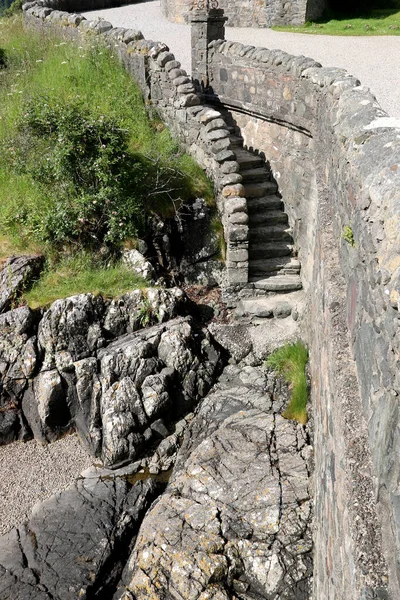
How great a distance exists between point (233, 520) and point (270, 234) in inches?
226

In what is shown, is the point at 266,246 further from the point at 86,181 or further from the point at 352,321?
the point at 352,321

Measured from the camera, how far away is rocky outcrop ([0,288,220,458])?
8117 mm

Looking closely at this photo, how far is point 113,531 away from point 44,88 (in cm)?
996

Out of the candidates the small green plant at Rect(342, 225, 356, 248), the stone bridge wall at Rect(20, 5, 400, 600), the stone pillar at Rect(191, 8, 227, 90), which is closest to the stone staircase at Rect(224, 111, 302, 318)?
the stone bridge wall at Rect(20, 5, 400, 600)

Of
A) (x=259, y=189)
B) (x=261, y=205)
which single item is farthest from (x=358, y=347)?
(x=259, y=189)

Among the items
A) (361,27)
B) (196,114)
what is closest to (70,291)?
(196,114)

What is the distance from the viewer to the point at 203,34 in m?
11.1

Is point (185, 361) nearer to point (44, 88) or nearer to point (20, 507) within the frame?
point (20, 507)

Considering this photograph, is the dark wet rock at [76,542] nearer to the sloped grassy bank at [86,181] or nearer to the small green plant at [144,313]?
the small green plant at [144,313]

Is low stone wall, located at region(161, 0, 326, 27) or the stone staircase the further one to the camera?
low stone wall, located at region(161, 0, 326, 27)

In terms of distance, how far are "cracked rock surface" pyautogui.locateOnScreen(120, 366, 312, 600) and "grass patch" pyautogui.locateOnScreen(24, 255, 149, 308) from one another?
9.53ft

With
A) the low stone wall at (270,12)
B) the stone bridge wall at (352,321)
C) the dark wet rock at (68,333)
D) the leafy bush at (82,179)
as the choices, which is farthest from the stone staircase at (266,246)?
the low stone wall at (270,12)

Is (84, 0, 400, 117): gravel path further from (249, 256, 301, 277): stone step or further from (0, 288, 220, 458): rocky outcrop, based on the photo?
(0, 288, 220, 458): rocky outcrop

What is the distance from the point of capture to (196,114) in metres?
10.5
